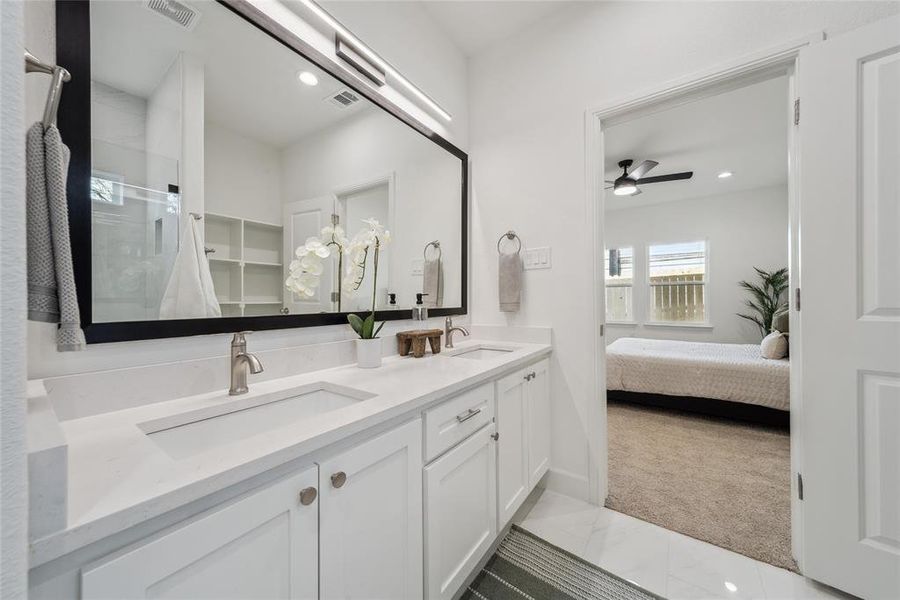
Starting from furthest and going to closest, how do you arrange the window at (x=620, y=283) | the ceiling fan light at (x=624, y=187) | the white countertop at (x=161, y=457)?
the window at (x=620, y=283) → the ceiling fan light at (x=624, y=187) → the white countertop at (x=161, y=457)

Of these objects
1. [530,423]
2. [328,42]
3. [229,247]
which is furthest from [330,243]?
[530,423]

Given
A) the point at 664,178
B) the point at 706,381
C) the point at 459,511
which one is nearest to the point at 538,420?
the point at 459,511

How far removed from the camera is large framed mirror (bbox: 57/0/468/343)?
842mm

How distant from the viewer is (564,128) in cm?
191

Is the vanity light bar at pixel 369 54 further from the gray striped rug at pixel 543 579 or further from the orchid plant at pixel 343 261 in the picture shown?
the gray striped rug at pixel 543 579

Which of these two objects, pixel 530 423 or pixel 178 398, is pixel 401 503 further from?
pixel 530 423

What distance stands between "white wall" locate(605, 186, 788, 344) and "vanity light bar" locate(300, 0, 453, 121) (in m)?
4.76

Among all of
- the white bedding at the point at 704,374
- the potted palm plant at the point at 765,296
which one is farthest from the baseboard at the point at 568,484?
the potted palm plant at the point at 765,296

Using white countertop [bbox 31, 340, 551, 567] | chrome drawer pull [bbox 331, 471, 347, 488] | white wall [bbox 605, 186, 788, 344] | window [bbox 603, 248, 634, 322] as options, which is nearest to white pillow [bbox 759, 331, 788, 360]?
white wall [bbox 605, 186, 788, 344]

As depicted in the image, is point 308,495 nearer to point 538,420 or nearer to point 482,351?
point 538,420

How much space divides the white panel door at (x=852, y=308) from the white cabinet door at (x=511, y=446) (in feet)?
3.50

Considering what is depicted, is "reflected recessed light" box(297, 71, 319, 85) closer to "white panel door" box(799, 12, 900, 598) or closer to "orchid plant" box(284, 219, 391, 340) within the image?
"orchid plant" box(284, 219, 391, 340)

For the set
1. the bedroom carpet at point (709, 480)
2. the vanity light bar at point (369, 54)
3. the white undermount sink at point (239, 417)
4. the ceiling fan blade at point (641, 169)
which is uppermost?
the ceiling fan blade at point (641, 169)

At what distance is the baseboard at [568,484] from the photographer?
1841mm
